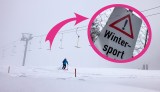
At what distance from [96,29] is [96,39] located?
0.65 metres

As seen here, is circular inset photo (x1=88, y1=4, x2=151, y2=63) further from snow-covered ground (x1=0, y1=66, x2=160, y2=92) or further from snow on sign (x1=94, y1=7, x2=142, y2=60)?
A: snow-covered ground (x1=0, y1=66, x2=160, y2=92)

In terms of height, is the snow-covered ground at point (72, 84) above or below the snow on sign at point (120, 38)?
below

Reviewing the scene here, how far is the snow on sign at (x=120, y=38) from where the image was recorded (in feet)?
20.5

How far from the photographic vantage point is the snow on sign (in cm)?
624

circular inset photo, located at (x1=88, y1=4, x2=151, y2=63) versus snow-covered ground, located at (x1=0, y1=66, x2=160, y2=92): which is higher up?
circular inset photo, located at (x1=88, y1=4, x2=151, y2=63)

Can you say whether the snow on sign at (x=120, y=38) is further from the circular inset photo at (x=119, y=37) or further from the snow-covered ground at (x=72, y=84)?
the snow-covered ground at (x=72, y=84)

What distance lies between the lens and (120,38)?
635 centimetres

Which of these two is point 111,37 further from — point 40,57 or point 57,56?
point 57,56

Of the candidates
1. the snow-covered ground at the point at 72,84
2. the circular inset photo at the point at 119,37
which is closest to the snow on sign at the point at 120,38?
the circular inset photo at the point at 119,37

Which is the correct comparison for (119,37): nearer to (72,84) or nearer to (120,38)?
(120,38)

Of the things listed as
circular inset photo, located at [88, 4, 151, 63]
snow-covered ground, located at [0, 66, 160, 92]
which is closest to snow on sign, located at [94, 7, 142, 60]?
circular inset photo, located at [88, 4, 151, 63]

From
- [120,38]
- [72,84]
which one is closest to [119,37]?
[120,38]

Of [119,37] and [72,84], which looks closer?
[119,37]

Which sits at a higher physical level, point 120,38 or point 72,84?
point 120,38
